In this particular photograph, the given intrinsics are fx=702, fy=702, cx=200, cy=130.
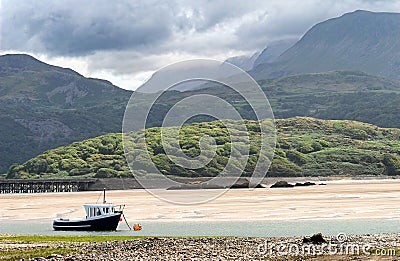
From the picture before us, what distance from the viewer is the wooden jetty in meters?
141

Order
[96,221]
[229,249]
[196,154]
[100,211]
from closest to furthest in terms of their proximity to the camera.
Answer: [229,249] < [96,221] < [100,211] < [196,154]

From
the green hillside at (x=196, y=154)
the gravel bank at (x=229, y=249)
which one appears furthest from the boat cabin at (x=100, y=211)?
the green hillside at (x=196, y=154)

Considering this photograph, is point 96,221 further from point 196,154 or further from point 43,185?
point 196,154

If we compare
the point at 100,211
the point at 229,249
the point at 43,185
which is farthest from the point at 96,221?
the point at 43,185

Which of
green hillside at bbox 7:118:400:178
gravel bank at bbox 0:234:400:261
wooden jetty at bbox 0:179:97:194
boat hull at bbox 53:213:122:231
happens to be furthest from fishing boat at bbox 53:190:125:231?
green hillside at bbox 7:118:400:178

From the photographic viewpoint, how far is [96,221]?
163ft

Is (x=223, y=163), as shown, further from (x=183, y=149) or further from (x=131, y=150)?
(x=131, y=150)

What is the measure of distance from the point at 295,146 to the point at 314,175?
2856 centimetres

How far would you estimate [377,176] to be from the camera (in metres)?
158

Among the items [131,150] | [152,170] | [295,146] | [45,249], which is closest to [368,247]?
[45,249]

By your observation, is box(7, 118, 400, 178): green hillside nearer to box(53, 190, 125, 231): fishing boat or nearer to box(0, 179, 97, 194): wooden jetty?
box(0, 179, 97, 194): wooden jetty

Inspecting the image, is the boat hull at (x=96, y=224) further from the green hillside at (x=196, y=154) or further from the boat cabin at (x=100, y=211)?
the green hillside at (x=196, y=154)

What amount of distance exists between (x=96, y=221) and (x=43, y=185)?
3781 inches

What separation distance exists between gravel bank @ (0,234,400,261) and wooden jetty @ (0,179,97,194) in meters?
109
